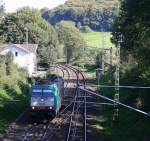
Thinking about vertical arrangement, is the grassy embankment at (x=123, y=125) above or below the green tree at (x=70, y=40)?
below

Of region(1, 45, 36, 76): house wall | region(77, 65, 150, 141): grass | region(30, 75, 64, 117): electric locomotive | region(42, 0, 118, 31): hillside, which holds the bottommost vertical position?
region(77, 65, 150, 141): grass

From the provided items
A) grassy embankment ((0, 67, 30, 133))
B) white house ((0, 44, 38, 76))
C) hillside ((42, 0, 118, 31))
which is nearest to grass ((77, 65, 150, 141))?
grassy embankment ((0, 67, 30, 133))

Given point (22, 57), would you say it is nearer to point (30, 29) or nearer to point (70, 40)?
point (30, 29)

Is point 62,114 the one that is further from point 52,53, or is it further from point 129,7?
point 52,53

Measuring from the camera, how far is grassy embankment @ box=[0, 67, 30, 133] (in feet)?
125

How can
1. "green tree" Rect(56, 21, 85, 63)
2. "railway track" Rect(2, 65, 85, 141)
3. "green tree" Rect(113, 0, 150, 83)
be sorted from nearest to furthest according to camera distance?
1. "railway track" Rect(2, 65, 85, 141)
2. "green tree" Rect(113, 0, 150, 83)
3. "green tree" Rect(56, 21, 85, 63)

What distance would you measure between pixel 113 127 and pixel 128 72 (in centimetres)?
1687

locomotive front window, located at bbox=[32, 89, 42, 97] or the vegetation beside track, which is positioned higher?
locomotive front window, located at bbox=[32, 89, 42, 97]

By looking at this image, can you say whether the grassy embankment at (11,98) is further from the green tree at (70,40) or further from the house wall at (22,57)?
the green tree at (70,40)

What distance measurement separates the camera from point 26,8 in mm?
128250

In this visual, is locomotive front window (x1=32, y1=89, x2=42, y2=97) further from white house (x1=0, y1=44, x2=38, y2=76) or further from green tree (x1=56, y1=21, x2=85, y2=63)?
green tree (x1=56, y1=21, x2=85, y2=63)

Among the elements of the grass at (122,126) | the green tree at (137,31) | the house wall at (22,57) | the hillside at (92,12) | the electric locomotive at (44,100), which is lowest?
the grass at (122,126)

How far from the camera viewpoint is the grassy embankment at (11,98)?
37963 mm

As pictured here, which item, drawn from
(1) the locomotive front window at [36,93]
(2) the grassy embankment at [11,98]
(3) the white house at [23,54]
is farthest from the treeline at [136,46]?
(3) the white house at [23,54]
